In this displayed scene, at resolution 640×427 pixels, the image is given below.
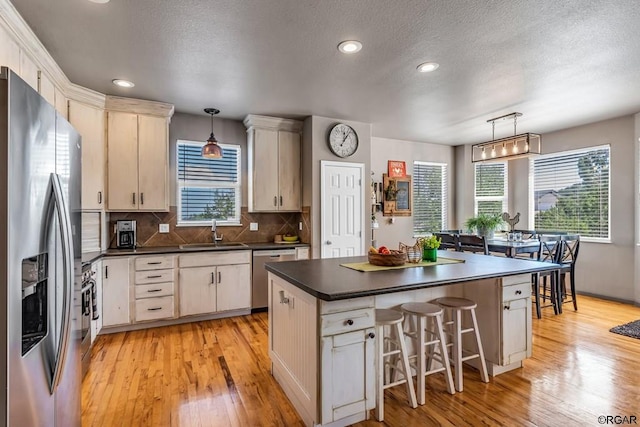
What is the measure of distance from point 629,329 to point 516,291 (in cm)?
213

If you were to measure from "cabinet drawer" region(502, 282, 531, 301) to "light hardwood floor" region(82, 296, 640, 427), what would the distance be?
625 mm

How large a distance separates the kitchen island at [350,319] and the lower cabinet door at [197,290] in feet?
5.45

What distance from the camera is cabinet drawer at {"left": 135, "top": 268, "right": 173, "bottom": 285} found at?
3786mm

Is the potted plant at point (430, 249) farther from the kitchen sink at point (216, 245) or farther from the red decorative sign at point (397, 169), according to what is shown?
the red decorative sign at point (397, 169)

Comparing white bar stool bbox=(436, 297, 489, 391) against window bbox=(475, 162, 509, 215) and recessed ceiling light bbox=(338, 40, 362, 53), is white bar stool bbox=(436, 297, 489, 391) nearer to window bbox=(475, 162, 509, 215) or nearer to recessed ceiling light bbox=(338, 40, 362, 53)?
recessed ceiling light bbox=(338, 40, 362, 53)

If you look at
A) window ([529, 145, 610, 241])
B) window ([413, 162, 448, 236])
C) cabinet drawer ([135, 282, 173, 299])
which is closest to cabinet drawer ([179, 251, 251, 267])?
cabinet drawer ([135, 282, 173, 299])

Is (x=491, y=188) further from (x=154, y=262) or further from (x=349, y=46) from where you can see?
(x=154, y=262)

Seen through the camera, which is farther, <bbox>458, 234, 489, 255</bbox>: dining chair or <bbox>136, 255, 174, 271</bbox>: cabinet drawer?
<bbox>458, 234, 489, 255</bbox>: dining chair

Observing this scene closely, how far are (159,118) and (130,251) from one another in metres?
1.59

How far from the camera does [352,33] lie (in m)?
2.45

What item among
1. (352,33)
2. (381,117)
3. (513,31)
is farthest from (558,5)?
(381,117)

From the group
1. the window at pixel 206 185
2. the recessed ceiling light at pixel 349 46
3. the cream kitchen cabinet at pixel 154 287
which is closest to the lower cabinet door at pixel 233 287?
the cream kitchen cabinet at pixel 154 287

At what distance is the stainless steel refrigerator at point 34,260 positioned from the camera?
43.5 inches

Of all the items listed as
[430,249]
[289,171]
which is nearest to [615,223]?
[430,249]
